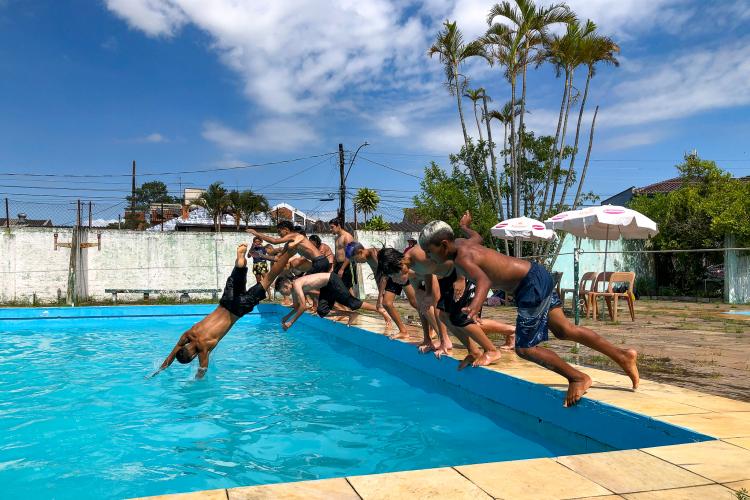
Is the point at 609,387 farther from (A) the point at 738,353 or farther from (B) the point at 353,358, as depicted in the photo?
(B) the point at 353,358

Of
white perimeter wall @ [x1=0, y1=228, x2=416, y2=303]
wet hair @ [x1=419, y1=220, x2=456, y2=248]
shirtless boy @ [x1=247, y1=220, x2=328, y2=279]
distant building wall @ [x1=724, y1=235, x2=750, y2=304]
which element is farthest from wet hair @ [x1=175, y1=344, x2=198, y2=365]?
distant building wall @ [x1=724, y1=235, x2=750, y2=304]

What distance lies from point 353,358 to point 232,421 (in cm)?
373

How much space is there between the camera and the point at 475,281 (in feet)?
15.4

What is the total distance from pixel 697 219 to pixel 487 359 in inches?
731

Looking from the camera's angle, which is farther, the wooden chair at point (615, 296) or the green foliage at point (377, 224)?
the green foliage at point (377, 224)

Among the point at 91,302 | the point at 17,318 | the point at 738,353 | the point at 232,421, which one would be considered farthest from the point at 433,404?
the point at 91,302

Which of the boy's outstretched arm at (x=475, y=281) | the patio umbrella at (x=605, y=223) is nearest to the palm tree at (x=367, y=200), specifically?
the patio umbrella at (x=605, y=223)

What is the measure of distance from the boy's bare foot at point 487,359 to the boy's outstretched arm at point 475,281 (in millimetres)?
1485

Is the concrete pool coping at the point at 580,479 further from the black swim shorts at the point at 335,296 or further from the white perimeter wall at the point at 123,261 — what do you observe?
the white perimeter wall at the point at 123,261

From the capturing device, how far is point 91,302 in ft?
61.3

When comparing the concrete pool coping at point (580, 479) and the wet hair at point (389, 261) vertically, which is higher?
the wet hair at point (389, 261)

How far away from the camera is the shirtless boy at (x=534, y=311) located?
14.8ft

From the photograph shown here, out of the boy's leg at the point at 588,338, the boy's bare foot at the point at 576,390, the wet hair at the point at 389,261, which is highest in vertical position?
the wet hair at the point at 389,261

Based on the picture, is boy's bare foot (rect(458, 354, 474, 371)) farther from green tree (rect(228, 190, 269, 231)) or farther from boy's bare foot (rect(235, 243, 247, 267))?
green tree (rect(228, 190, 269, 231))
